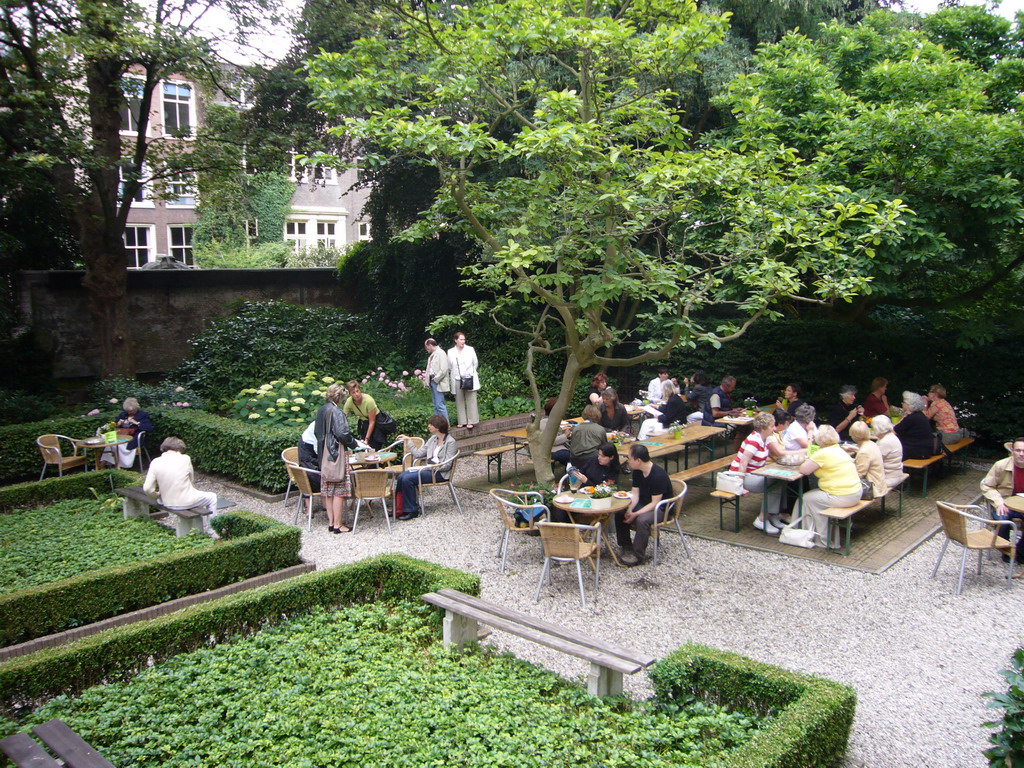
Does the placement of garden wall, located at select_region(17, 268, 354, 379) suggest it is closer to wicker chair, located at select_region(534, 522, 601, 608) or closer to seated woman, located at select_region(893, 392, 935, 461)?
wicker chair, located at select_region(534, 522, 601, 608)

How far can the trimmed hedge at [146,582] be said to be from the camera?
251 inches

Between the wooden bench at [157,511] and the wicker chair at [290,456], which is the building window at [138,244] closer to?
the wicker chair at [290,456]

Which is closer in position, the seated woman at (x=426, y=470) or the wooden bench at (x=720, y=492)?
the wooden bench at (x=720, y=492)

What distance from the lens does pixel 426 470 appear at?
1016 cm

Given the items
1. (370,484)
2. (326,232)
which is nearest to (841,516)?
(370,484)

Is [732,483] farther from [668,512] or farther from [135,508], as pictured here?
[135,508]

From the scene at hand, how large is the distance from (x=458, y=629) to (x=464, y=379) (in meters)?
7.91

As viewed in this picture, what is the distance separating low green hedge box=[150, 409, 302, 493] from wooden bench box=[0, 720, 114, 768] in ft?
21.5

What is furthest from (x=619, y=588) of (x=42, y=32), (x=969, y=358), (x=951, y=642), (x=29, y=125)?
(x=42, y=32)

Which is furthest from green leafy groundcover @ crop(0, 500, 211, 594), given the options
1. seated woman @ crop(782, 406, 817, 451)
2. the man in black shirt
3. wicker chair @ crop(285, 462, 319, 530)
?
seated woman @ crop(782, 406, 817, 451)

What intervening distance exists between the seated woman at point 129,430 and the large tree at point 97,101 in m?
3.99

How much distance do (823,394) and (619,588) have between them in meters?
9.35

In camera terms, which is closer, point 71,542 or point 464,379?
point 71,542

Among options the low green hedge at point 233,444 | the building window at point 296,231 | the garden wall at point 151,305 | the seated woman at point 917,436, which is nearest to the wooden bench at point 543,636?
the low green hedge at point 233,444
